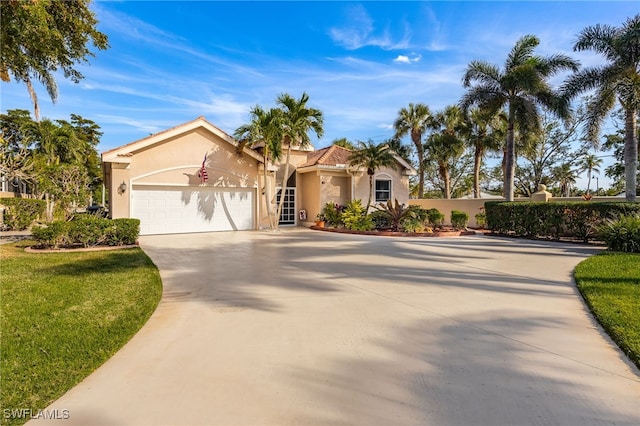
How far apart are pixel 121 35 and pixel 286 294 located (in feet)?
38.1

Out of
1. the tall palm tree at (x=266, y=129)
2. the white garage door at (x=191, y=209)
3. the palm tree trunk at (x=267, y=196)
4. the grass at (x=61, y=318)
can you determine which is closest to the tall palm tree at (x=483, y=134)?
the tall palm tree at (x=266, y=129)

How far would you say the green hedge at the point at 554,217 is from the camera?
42.2ft

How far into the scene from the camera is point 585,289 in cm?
624

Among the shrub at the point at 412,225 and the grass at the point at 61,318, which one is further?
the shrub at the point at 412,225

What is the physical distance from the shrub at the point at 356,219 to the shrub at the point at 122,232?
9760mm

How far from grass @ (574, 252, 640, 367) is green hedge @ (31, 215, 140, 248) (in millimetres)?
12611

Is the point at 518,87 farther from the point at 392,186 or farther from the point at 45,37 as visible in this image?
the point at 45,37

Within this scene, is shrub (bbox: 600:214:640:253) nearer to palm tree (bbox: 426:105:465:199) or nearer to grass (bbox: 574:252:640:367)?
grass (bbox: 574:252:640:367)

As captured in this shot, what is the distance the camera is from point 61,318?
16.1 ft

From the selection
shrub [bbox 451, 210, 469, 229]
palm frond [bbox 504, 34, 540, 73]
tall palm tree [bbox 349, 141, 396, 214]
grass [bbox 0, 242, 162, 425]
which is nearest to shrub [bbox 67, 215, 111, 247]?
grass [bbox 0, 242, 162, 425]

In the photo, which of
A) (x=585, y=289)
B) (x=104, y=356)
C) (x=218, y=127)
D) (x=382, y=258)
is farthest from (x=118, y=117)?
(x=585, y=289)

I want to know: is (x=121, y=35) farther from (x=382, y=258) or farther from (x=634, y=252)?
(x=634, y=252)

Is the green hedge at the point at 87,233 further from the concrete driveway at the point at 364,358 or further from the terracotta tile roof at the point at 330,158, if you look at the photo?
the terracotta tile roof at the point at 330,158

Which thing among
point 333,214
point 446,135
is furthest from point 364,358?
point 446,135
